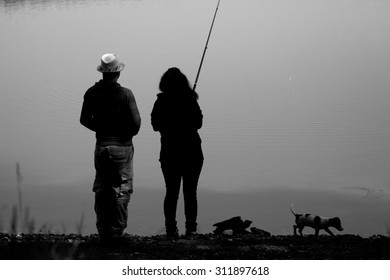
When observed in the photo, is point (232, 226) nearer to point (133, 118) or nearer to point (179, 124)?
point (179, 124)

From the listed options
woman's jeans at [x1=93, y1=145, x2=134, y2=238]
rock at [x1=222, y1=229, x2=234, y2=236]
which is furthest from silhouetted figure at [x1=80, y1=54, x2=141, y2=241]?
rock at [x1=222, y1=229, x2=234, y2=236]

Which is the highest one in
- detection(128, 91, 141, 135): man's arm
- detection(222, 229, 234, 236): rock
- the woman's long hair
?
the woman's long hair

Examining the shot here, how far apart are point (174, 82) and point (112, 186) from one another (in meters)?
1.02

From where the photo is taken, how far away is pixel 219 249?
6.46 m

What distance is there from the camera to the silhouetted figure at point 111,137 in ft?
21.4

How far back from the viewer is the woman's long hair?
22.5 ft

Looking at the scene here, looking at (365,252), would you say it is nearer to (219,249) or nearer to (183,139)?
(219,249)

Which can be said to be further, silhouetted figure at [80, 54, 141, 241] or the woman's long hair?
the woman's long hair

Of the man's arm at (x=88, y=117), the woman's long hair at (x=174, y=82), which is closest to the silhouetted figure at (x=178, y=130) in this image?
the woman's long hair at (x=174, y=82)

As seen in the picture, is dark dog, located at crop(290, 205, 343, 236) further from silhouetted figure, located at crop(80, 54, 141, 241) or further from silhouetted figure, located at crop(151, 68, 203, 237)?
silhouetted figure, located at crop(80, 54, 141, 241)

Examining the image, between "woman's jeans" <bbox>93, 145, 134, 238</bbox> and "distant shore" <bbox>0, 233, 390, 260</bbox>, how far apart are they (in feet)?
0.48

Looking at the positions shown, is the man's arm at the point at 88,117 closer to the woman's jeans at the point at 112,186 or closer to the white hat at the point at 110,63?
the woman's jeans at the point at 112,186

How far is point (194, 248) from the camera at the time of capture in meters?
6.45
